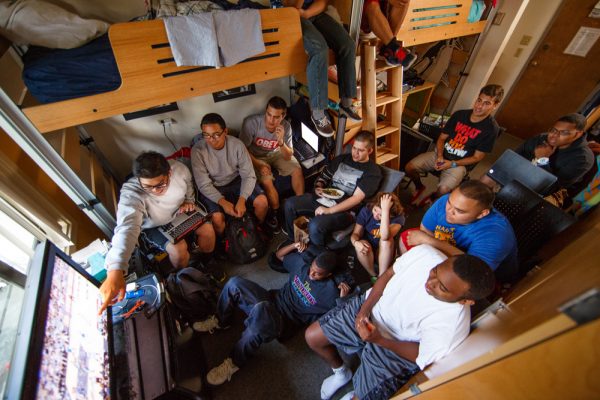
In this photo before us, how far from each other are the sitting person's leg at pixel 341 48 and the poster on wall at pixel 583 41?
318 centimetres

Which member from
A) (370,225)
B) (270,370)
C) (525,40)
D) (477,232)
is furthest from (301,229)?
(525,40)

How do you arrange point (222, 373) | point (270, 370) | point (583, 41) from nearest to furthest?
1. point (222, 373)
2. point (270, 370)
3. point (583, 41)

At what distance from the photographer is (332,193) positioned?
2396 millimetres

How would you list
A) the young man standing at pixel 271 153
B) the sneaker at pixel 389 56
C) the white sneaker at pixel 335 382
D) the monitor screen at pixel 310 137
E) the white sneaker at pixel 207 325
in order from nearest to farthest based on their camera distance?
the white sneaker at pixel 335 382
the white sneaker at pixel 207 325
the sneaker at pixel 389 56
the young man standing at pixel 271 153
the monitor screen at pixel 310 137

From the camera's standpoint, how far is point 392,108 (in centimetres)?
Answer: 276

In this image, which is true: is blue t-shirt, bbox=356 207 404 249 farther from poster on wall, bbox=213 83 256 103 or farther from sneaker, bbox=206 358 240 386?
poster on wall, bbox=213 83 256 103

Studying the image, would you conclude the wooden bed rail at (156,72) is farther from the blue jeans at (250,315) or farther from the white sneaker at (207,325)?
the white sneaker at (207,325)

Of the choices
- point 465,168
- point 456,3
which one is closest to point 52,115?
point 465,168

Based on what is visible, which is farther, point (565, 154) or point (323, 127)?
point (323, 127)

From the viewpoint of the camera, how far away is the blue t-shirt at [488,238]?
1.40 meters

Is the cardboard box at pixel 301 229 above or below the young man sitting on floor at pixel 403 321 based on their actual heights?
below

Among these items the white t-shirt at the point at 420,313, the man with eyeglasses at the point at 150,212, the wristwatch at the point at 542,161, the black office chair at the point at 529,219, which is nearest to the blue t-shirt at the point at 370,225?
the white t-shirt at the point at 420,313

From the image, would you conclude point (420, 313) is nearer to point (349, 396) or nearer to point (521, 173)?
point (349, 396)

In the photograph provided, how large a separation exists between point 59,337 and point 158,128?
85.2 inches
